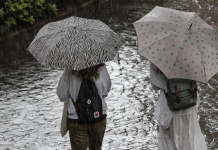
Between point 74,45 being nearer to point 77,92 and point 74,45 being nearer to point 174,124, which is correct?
point 77,92

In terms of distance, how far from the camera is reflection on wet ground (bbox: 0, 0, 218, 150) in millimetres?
6227

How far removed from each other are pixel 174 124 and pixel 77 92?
3.54 ft

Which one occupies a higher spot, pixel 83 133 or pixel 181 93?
pixel 181 93

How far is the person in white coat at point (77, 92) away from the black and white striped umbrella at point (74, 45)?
18cm

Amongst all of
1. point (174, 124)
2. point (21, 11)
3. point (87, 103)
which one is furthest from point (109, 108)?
point (21, 11)

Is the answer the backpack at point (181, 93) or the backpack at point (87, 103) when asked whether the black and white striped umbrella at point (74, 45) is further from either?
the backpack at point (181, 93)

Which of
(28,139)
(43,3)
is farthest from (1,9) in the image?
(28,139)

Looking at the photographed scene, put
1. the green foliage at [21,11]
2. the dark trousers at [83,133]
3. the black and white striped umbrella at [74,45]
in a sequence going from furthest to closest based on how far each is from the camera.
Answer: the green foliage at [21,11] < the dark trousers at [83,133] < the black and white striped umbrella at [74,45]

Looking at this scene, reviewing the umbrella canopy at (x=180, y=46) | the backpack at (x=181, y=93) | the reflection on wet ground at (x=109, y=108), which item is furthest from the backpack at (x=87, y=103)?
the reflection on wet ground at (x=109, y=108)

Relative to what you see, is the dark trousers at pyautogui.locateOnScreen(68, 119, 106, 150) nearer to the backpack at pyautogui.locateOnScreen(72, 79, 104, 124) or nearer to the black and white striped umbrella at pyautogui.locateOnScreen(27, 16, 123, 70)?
the backpack at pyautogui.locateOnScreen(72, 79, 104, 124)

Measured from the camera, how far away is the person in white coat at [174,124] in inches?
175

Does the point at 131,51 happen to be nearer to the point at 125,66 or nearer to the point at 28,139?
the point at 125,66

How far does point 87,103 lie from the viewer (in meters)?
4.27

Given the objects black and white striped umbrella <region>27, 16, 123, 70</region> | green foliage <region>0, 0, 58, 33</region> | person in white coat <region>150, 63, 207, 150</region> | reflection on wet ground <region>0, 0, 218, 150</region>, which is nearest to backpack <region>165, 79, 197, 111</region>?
person in white coat <region>150, 63, 207, 150</region>
